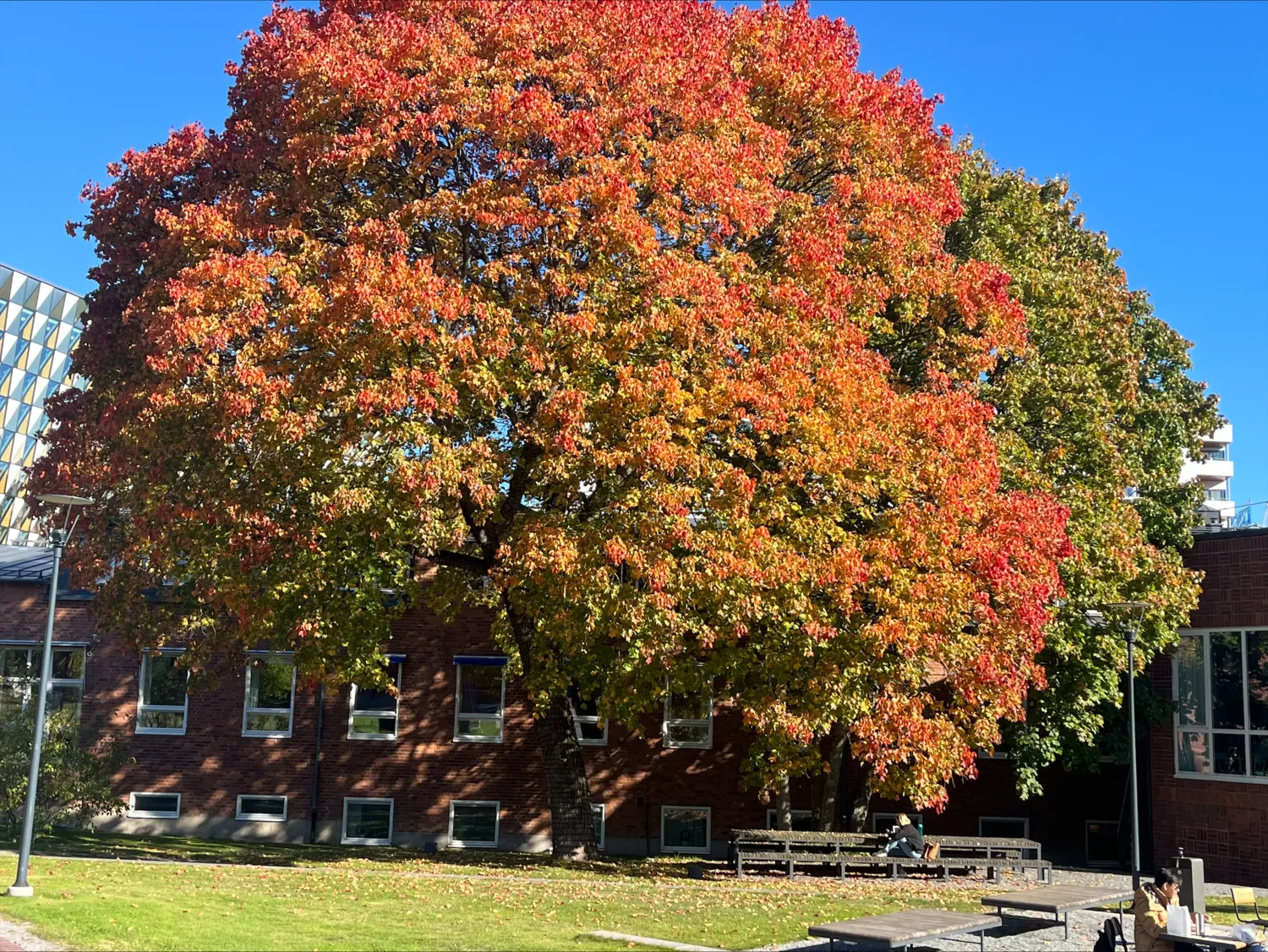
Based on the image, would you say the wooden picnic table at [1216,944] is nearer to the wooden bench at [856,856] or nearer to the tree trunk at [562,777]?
the wooden bench at [856,856]

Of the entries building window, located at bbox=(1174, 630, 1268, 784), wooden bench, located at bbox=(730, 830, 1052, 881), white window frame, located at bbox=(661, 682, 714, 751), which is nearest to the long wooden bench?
wooden bench, located at bbox=(730, 830, 1052, 881)

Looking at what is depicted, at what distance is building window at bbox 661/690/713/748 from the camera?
28.9 meters

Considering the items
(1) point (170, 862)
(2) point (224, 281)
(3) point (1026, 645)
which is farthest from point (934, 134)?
(1) point (170, 862)

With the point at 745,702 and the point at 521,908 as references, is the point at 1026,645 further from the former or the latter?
the point at 521,908

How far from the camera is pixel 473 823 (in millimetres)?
28656

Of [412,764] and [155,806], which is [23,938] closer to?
[412,764]

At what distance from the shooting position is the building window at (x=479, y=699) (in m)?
28.9

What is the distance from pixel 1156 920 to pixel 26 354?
98.9m

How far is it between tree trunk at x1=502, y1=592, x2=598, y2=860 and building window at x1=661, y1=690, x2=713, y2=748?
7.26 meters

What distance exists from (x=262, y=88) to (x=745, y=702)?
12.9 metres

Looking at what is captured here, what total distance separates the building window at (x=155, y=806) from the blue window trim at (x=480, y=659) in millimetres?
7155

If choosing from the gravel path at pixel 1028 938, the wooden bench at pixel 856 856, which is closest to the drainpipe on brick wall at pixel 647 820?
the wooden bench at pixel 856 856

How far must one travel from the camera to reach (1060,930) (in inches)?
631

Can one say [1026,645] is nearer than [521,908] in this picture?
No
